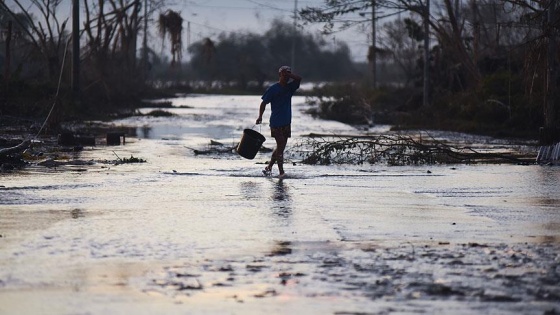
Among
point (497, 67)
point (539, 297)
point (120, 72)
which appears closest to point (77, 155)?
point (539, 297)

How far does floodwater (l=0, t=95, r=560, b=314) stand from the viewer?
8.16 metres

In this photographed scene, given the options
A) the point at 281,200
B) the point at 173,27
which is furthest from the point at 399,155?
the point at 173,27

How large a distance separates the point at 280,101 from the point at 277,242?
8.70 meters

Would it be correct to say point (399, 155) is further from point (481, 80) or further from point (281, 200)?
point (481, 80)

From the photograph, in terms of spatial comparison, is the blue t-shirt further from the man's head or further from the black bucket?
the black bucket

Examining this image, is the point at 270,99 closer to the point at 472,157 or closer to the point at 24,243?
the point at 472,157

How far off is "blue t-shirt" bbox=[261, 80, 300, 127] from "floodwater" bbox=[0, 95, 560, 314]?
97 centimetres

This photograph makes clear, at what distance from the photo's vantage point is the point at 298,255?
10258 mm

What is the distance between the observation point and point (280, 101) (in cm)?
1966

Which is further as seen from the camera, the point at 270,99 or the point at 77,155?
the point at 77,155

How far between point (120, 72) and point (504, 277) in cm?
4997

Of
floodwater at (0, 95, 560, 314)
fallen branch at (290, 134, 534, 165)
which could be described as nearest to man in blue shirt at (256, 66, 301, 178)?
floodwater at (0, 95, 560, 314)

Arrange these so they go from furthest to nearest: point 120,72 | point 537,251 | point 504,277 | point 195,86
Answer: point 195,86 < point 120,72 < point 537,251 < point 504,277

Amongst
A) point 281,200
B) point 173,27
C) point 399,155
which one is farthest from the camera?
point 173,27
